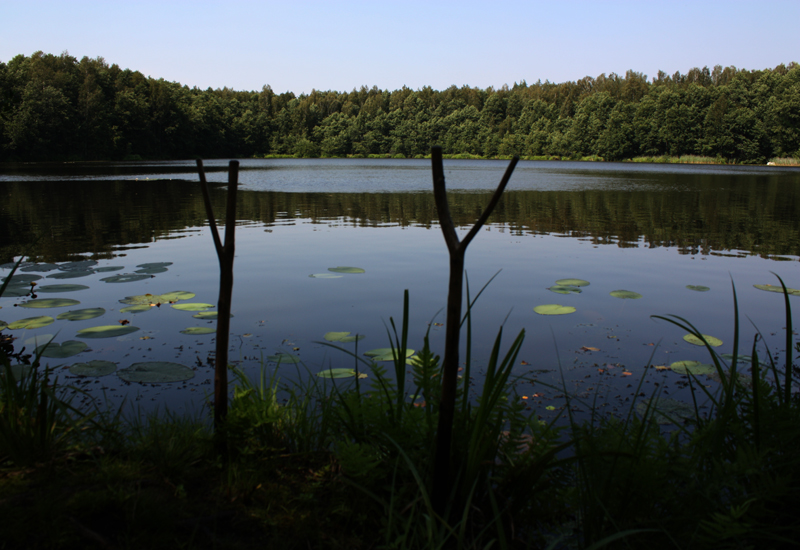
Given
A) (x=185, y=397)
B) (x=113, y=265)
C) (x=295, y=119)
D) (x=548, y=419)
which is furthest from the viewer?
(x=295, y=119)

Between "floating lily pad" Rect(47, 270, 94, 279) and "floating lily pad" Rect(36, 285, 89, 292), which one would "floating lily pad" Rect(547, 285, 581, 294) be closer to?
"floating lily pad" Rect(36, 285, 89, 292)

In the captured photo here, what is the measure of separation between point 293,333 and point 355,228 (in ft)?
30.7

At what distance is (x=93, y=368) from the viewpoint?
4.22m

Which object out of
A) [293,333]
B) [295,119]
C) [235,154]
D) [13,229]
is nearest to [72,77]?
[235,154]

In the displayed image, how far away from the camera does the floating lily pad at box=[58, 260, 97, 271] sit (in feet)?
27.1

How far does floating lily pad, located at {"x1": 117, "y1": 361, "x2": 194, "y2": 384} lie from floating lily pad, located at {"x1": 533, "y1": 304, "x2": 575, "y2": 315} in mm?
3962

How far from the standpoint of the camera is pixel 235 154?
105812 millimetres

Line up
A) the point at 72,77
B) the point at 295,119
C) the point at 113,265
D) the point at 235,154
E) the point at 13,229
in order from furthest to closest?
the point at 295,119 → the point at 235,154 → the point at 72,77 → the point at 13,229 → the point at 113,265

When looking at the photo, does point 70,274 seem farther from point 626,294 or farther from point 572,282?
point 626,294

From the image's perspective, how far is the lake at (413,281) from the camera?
4.66 m

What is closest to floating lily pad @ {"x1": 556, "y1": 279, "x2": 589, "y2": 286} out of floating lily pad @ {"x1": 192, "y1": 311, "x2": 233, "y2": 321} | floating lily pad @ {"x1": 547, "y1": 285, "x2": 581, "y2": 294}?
floating lily pad @ {"x1": 547, "y1": 285, "x2": 581, "y2": 294}

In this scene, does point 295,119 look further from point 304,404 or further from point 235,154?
point 304,404

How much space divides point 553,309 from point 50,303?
5.94m

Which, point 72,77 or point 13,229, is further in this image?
point 72,77
